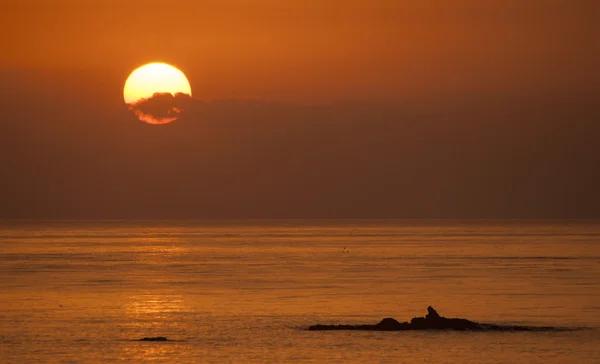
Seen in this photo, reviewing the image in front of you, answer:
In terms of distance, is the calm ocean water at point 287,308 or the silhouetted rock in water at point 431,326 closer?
the calm ocean water at point 287,308

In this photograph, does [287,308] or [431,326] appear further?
[287,308]

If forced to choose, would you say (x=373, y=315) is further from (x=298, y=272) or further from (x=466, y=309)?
(x=298, y=272)

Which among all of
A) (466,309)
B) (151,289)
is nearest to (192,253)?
(151,289)

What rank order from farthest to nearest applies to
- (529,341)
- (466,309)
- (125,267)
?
(125,267) < (466,309) < (529,341)

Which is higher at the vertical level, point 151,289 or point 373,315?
point 151,289

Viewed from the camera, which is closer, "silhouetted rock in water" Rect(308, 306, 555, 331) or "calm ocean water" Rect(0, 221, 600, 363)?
"calm ocean water" Rect(0, 221, 600, 363)

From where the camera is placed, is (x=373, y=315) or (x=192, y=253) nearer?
(x=373, y=315)

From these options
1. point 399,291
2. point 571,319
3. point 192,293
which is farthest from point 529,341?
point 192,293

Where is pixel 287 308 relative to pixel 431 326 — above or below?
above

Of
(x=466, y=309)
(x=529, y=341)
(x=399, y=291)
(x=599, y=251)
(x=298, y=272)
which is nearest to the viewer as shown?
(x=529, y=341)

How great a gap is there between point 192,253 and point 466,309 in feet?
353

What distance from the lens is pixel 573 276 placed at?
362 ft

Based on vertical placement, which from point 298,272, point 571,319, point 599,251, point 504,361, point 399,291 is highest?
point 599,251

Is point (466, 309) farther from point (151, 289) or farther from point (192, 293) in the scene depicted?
point (151, 289)
